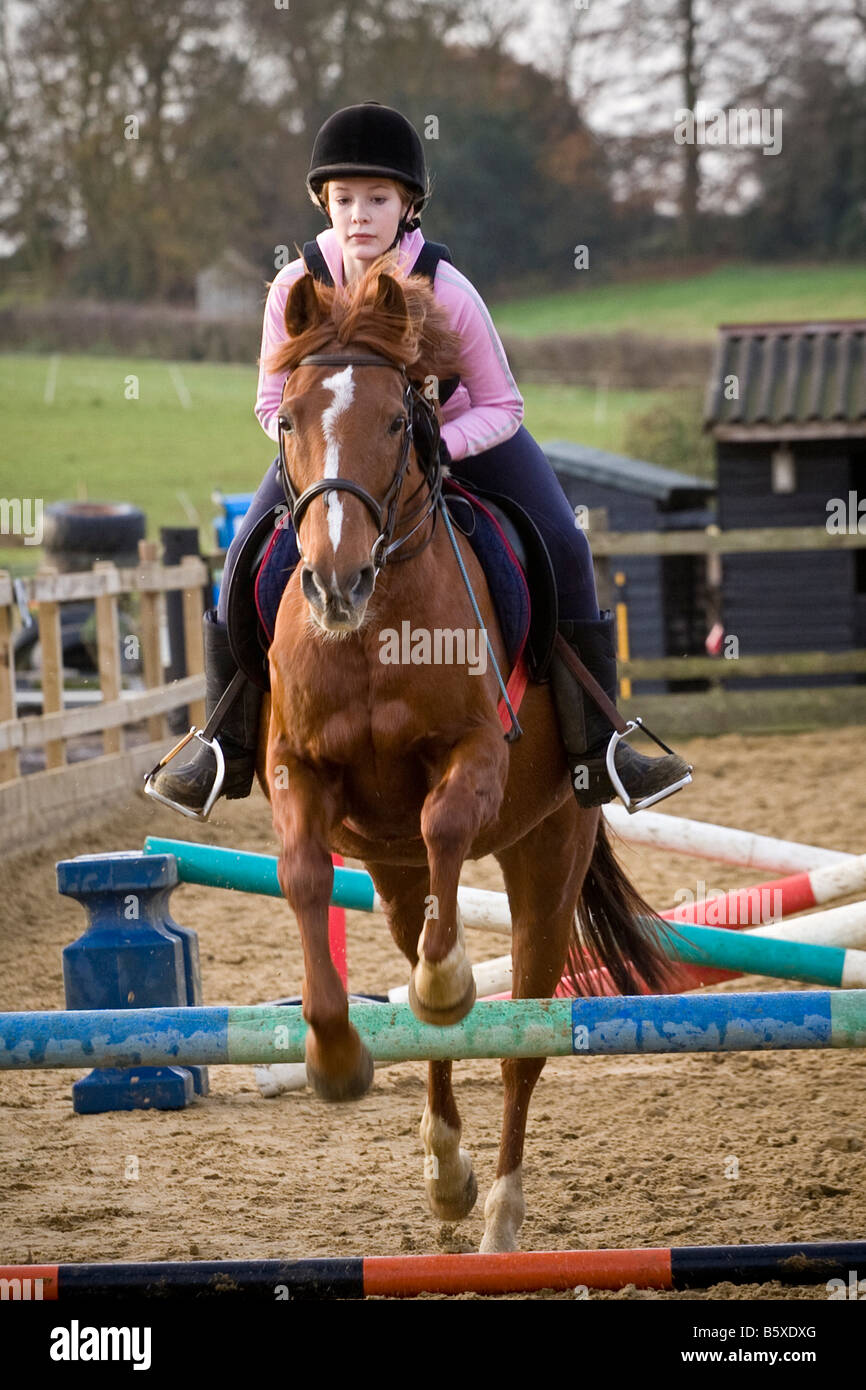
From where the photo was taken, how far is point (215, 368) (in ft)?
125

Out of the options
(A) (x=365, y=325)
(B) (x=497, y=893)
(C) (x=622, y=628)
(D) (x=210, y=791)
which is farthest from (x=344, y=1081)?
(C) (x=622, y=628)

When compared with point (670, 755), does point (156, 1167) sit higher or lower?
lower

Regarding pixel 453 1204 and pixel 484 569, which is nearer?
pixel 484 569

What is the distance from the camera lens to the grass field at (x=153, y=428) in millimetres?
30188

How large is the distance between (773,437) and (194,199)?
2471 cm

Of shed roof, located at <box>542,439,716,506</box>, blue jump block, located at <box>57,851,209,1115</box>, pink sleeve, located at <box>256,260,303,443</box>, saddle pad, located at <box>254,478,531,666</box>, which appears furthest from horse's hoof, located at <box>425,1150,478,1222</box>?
shed roof, located at <box>542,439,716,506</box>

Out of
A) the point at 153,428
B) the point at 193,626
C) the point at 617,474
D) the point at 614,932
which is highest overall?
the point at 153,428

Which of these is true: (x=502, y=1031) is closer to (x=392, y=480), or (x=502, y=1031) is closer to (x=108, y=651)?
(x=392, y=480)

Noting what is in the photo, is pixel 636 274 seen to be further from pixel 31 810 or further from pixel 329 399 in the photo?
pixel 329 399

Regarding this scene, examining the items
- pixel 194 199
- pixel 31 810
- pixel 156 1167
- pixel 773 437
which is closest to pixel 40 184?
pixel 194 199

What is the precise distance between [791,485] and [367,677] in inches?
535

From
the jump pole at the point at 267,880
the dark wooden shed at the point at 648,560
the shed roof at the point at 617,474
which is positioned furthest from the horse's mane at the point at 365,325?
the shed roof at the point at 617,474

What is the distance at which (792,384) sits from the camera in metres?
15.8

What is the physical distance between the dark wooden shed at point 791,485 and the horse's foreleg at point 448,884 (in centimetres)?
1291
